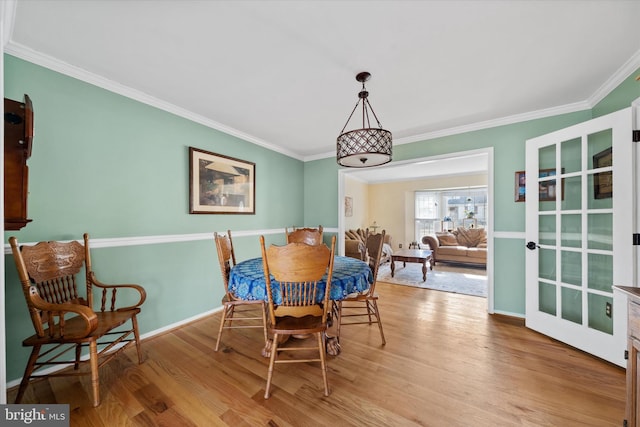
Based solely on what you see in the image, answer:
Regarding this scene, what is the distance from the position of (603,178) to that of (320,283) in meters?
2.60

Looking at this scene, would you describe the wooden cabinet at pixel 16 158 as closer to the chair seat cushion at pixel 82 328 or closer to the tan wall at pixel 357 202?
the chair seat cushion at pixel 82 328

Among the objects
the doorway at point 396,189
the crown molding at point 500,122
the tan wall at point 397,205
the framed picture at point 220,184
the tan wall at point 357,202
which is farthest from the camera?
the tan wall at point 397,205

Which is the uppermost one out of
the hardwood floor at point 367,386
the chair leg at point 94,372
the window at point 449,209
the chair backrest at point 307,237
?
the window at point 449,209

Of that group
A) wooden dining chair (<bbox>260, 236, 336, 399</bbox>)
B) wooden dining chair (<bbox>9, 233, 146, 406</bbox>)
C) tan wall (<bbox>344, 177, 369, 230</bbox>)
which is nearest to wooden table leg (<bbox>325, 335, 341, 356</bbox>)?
wooden dining chair (<bbox>260, 236, 336, 399</bbox>)

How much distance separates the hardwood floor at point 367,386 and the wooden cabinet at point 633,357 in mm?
397

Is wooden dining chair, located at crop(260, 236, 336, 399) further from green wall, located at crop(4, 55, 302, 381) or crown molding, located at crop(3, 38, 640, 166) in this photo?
crown molding, located at crop(3, 38, 640, 166)

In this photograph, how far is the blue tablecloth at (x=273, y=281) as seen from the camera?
1761 mm

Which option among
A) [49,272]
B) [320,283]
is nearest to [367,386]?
[320,283]

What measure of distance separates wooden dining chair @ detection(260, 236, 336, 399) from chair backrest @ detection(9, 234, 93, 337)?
1.41 metres

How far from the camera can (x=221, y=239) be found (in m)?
2.40

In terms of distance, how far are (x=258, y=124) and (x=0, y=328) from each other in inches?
108

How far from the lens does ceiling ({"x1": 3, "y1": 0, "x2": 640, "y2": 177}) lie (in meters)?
1.42

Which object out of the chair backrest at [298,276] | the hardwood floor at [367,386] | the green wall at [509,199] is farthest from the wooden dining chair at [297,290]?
the green wall at [509,199]

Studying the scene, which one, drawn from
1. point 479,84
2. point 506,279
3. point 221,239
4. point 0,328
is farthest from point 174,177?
point 506,279
